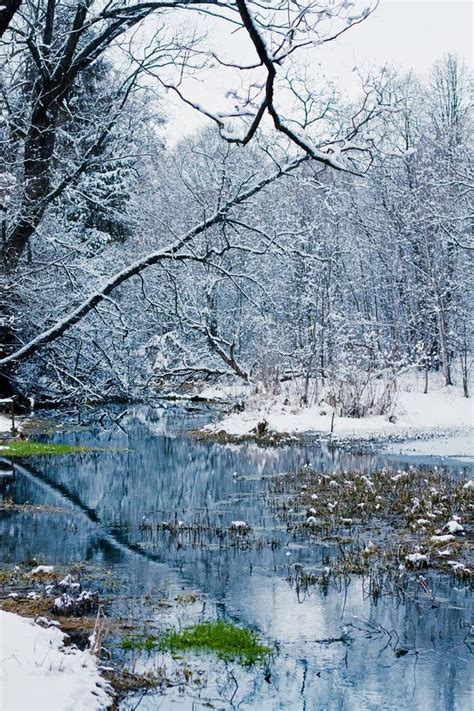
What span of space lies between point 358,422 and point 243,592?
58.8 ft

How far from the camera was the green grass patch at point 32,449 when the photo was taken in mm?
19047

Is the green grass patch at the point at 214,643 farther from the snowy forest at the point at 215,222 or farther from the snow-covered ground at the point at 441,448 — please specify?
the snow-covered ground at the point at 441,448

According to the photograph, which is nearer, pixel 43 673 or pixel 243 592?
pixel 43 673

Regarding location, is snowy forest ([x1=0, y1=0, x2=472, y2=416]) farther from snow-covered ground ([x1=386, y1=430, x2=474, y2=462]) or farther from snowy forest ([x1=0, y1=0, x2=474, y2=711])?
snow-covered ground ([x1=386, y1=430, x2=474, y2=462])

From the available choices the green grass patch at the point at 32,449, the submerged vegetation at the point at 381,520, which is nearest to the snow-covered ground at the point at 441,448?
the submerged vegetation at the point at 381,520

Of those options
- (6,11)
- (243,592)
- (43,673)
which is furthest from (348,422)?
(43,673)

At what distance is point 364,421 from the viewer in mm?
26328

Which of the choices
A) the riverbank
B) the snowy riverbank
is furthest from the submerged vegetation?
the snowy riverbank

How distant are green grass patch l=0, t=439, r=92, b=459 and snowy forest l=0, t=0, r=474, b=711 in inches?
5.4

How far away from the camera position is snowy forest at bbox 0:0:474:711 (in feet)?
21.0

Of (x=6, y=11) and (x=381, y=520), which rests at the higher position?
(x=6, y=11)

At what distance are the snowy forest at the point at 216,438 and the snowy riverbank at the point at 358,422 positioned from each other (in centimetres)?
14

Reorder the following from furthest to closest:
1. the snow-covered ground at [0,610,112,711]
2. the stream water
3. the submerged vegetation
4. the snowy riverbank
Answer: the snowy riverbank → the submerged vegetation → the stream water → the snow-covered ground at [0,610,112,711]

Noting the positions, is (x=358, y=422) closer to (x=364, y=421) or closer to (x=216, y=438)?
(x=364, y=421)
